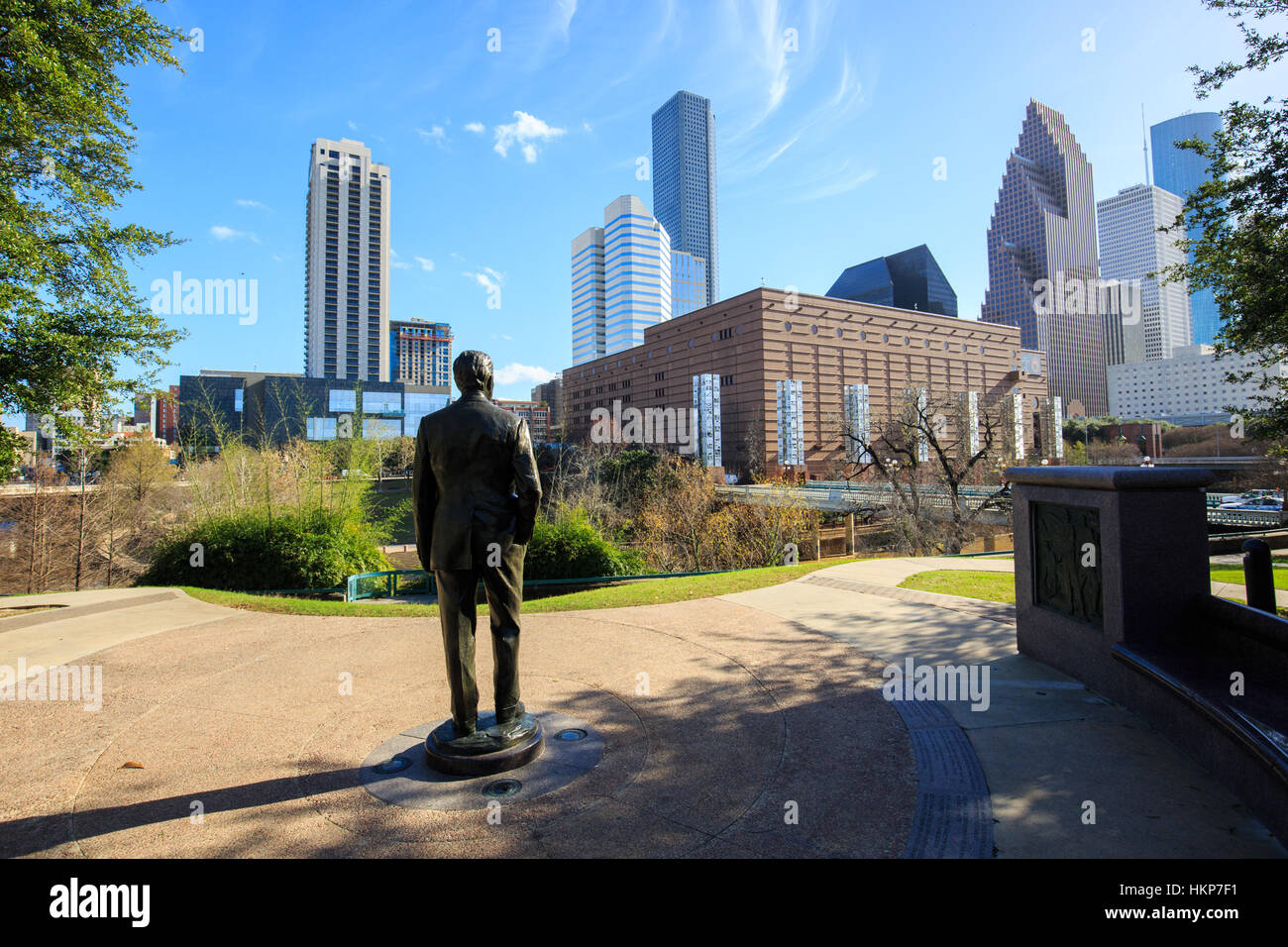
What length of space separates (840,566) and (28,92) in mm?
16475

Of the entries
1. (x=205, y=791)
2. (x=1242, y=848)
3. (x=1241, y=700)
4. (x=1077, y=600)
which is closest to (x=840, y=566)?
(x=1077, y=600)

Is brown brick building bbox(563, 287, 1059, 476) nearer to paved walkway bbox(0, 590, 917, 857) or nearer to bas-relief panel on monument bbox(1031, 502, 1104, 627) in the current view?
bas-relief panel on monument bbox(1031, 502, 1104, 627)

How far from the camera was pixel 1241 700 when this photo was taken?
4152 millimetres

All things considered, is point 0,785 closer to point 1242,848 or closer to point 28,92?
point 1242,848

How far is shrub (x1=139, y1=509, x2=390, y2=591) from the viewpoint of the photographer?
46.2ft

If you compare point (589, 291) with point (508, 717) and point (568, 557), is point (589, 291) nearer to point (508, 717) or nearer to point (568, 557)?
point (568, 557)

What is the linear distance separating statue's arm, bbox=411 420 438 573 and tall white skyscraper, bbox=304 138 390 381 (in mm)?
164977

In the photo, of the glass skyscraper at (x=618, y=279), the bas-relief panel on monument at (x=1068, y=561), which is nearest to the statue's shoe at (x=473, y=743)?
the bas-relief panel on monument at (x=1068, y=561)

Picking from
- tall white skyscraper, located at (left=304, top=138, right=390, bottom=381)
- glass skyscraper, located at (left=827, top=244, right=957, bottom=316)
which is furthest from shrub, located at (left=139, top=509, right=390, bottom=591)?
tall white skyscraper, located at (left=304, top=138, right=390, bottom=381)

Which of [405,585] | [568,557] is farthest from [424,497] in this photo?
[405,585]

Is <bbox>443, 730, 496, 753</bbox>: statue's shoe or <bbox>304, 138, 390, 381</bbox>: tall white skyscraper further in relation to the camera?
<bbox>304, 138, 390, 381</bbox>: tall white skyscraper

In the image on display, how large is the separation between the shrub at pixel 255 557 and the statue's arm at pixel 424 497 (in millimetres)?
11087

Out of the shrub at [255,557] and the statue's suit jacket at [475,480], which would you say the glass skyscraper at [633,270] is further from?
the statue's suit jacket at [475,480]
